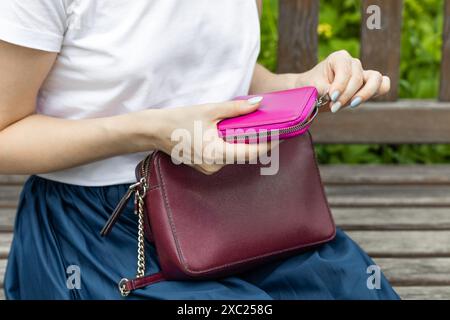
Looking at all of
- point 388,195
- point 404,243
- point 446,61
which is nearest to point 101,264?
point 404,243

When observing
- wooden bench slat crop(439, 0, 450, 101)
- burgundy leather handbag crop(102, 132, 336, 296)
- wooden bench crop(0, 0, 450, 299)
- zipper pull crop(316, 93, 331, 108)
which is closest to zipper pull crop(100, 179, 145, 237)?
Answer: burgundy leather handbag crop(102, 132, 336, 296)

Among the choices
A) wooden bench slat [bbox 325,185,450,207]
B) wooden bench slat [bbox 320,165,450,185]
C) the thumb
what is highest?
the thumb

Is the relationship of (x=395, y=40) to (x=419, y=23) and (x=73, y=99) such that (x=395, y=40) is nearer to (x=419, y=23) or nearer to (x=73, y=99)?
(x=419, y=23)

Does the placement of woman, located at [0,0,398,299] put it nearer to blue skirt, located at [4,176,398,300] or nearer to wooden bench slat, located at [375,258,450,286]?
blue skirt, located at [4,176,398,300]

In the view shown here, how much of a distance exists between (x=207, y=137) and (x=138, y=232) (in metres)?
0.23

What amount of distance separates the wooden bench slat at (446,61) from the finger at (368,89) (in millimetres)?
888

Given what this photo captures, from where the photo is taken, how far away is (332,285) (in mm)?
1577

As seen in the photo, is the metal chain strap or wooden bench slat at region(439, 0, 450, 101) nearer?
the metal chain strap

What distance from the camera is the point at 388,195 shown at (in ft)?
7.68

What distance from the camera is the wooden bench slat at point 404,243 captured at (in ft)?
6.59

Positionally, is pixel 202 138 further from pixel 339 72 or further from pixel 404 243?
pixel 404 243

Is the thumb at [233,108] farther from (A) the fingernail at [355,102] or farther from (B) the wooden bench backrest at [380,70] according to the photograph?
(B) the wooden bench backrest at [380,70]

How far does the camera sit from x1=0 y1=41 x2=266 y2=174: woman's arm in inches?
55.7

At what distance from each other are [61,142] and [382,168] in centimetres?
124
